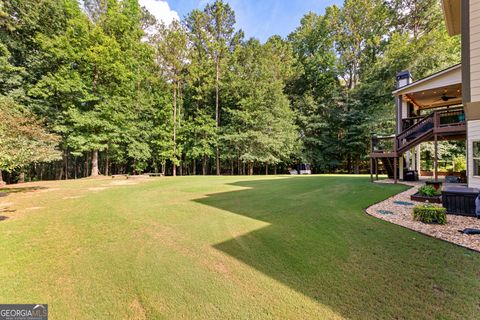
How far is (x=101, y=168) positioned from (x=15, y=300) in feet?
84.7

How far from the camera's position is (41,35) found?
48.0ft

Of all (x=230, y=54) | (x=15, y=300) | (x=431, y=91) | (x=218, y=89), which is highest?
(x=230, y=54)

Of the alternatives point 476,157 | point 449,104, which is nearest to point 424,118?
point 476,157

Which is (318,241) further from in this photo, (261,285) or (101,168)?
(101,168)

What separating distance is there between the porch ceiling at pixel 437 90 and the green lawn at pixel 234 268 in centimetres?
978

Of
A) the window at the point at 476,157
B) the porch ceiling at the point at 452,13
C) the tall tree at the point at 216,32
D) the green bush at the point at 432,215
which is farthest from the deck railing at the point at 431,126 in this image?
the tall tree at the point at 216,32

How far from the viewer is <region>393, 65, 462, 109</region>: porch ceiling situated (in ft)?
32.2

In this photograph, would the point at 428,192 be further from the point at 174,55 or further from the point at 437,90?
the point at 174,55

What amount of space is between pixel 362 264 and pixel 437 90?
12.8 metres

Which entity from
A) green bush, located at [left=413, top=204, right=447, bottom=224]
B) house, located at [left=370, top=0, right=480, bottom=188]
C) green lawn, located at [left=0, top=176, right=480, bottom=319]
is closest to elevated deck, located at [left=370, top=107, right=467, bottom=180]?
house, located at [left=370, top=0, right=480, bottom=188]

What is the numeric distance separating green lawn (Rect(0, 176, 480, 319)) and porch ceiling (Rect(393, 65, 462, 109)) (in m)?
9.78

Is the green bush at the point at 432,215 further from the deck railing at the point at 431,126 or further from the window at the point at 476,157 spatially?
the deck railing at the point at 431,126

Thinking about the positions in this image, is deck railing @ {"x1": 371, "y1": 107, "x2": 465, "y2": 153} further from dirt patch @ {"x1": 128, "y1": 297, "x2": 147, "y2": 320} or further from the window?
dirt patch @ {"x1": 128, "y1": 297, "x2": 147, "y2": 320}

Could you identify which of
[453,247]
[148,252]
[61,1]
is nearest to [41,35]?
[61,1]
